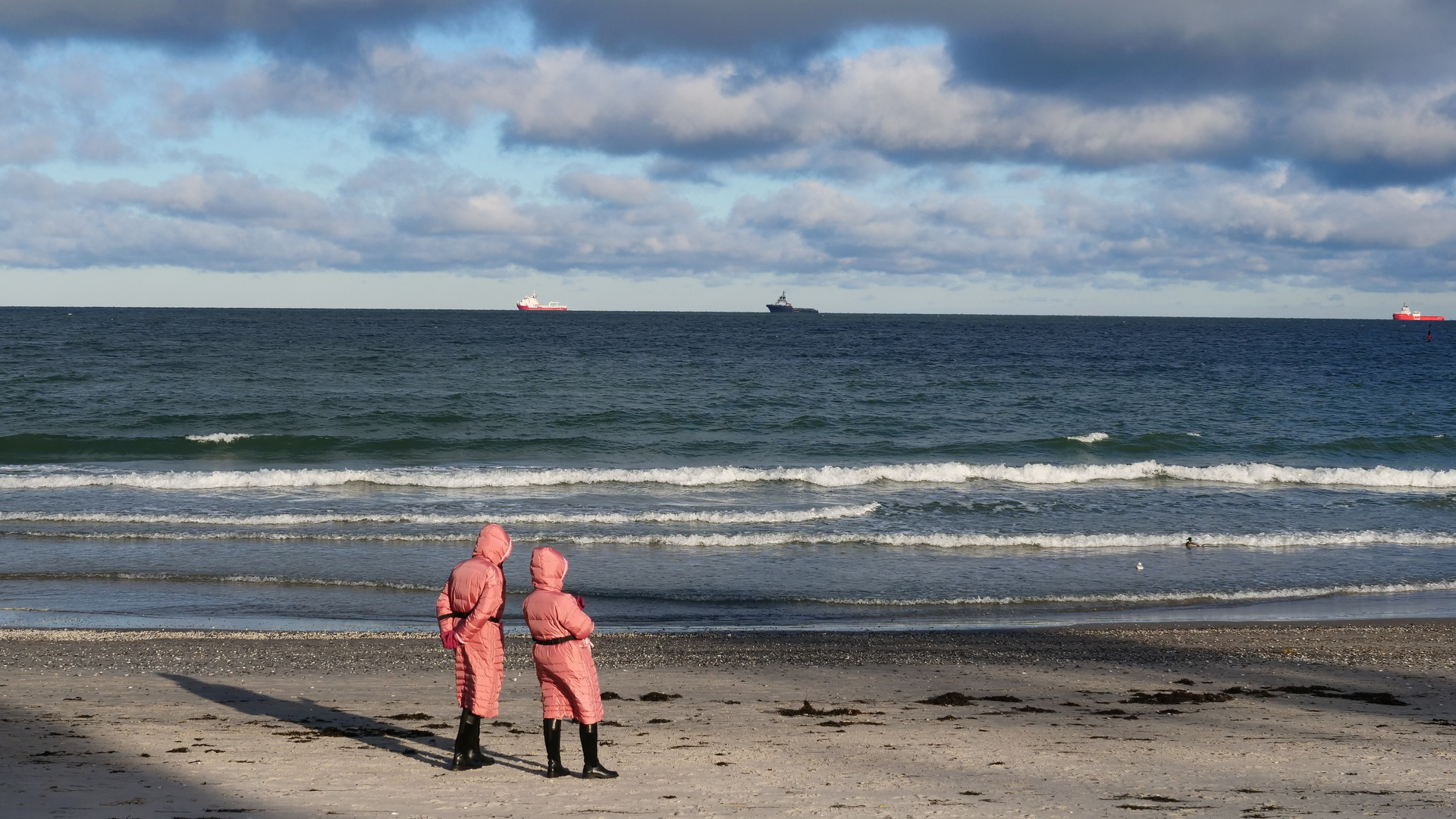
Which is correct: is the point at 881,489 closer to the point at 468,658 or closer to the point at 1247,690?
the point at 1247,690

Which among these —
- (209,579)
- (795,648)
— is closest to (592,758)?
(795,648)

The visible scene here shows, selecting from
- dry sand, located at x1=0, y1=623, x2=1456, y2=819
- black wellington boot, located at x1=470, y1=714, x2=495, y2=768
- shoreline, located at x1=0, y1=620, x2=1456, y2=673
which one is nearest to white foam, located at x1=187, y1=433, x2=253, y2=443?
shoreline, located at x1=0, y1=620, x2=1456, y2=673

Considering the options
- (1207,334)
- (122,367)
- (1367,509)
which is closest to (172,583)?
(1367,509)

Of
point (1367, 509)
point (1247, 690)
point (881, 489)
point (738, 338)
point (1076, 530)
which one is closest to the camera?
point (1247, 690)

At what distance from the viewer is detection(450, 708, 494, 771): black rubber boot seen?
6773 millimetres

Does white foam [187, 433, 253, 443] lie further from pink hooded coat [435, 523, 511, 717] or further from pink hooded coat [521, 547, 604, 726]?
pink hooded coat [521, 547, 604, 726]

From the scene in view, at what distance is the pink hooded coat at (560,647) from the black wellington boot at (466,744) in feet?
1.97

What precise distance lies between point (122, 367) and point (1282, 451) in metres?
44.9

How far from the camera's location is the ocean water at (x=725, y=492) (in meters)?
13.7

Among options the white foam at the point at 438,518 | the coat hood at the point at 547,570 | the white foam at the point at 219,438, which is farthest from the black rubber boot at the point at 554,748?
the white foam at the point at 219,438

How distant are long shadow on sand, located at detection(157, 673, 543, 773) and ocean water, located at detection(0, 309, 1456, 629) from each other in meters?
2.89

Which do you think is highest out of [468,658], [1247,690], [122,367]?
[122,367]

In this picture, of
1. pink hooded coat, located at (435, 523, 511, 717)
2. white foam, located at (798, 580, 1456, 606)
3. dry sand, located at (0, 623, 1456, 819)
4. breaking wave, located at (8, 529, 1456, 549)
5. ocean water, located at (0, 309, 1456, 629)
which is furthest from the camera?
breaking wave, located at (8, 529, 1456, 549)

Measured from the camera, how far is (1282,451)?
29.0m
